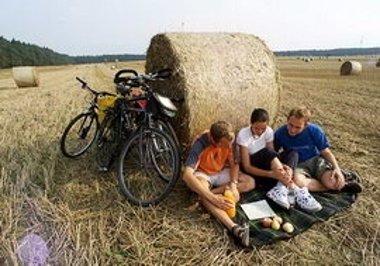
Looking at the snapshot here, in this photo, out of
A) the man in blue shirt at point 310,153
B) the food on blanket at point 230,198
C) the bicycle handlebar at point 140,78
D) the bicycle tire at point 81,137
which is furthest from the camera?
the bicycle tire at point 81,137

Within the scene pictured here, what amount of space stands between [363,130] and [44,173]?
545cm

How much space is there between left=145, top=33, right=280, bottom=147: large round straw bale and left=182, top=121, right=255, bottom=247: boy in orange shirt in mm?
729

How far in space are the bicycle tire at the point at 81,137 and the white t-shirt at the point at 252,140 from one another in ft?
6.73

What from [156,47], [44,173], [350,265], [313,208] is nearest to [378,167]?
[313,208]

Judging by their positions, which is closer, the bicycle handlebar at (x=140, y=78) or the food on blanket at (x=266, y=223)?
the food on blanket at (x=266, y=223)

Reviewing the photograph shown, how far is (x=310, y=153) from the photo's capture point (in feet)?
17.5

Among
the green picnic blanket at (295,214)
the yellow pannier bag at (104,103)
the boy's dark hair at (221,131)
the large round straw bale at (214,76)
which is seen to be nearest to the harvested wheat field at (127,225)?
the green picnic blanket at (295,214)

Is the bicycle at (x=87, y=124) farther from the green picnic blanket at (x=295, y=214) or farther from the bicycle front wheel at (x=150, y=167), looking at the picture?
the green picnic blanket at (x=295, y=214)

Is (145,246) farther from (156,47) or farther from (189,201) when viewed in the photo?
(156,47)

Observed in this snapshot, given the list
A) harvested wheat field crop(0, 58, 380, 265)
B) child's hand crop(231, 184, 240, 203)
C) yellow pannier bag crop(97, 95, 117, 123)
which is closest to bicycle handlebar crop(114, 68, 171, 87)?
yellow pannier bag crop(97, 95, 117, 123)

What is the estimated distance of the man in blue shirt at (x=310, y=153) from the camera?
5.07 meters

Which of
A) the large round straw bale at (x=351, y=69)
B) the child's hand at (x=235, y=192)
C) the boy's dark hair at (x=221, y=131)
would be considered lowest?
the large round straw bale at (x=351, y=69)

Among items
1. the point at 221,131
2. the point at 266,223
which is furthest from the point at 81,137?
the point at 266,223

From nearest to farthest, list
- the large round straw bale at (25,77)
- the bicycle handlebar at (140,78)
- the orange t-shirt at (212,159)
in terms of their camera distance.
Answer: the orange t-shirt at (212,159)
the bicycle handlebar at (140,78)
the large round straw bale at (25,77)
